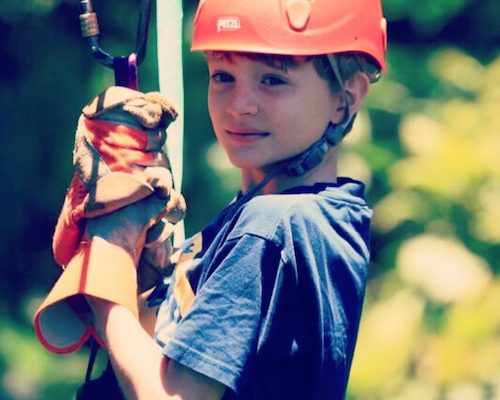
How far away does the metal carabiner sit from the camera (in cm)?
201

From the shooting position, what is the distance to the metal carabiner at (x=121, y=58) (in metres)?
2.01

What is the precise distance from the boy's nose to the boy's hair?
0.04m

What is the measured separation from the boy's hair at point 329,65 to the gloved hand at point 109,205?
5.0 inches

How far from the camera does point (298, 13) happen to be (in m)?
2.01

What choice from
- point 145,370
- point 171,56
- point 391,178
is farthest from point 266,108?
point 391,178

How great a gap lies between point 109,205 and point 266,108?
0.73 ft

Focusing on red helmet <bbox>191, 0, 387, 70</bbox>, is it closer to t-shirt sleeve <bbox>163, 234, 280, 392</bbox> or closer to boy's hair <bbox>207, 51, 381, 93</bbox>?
boy's hair <bbox>207, 51, 381, 93</bbox>

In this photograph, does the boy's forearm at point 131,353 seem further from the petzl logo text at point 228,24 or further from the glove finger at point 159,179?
the petzl logo text at point 228,24

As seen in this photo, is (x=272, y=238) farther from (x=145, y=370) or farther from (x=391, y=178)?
(x=391, y=178)

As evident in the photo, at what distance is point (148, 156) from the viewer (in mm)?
2025

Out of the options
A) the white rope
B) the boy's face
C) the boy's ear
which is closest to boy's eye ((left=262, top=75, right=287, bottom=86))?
the boy's face

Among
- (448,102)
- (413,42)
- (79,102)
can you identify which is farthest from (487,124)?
(79,102)

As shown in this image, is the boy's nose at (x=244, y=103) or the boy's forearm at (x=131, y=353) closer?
the boy's forearm at (x=131, y=353)

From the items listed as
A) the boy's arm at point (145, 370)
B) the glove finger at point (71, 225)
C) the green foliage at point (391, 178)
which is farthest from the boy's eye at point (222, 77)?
the green foliage at point (391, 178)
